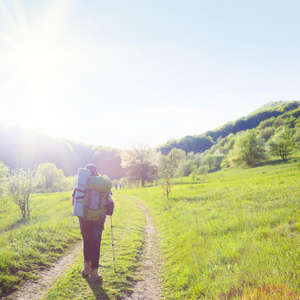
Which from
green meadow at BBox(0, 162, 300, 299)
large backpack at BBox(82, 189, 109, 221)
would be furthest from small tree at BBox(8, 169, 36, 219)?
large backpack at BBox(82, 189, 109, 221)

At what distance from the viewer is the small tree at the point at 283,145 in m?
54.0

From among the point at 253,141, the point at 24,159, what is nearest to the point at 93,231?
the point at 253,141

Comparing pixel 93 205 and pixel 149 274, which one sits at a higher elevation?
pixel 93 205

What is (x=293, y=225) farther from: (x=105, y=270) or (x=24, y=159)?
(x=24, y=159)

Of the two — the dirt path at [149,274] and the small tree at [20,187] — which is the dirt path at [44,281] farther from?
the small tree at [20,187]

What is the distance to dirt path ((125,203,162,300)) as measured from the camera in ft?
16.1

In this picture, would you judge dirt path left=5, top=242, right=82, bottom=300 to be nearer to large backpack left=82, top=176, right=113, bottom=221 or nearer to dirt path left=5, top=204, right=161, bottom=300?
dirt path left=5, top=204, right=161, bottom=300

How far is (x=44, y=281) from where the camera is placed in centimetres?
545

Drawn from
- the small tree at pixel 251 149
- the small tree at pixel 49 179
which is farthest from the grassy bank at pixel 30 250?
the small tree at pixel 49 179

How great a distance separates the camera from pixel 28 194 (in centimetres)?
2223

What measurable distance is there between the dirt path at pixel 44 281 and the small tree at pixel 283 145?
204 ft

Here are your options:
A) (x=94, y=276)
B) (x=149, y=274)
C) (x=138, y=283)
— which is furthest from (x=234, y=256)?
(x=94, y=276)

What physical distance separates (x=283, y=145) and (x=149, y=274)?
6182cm

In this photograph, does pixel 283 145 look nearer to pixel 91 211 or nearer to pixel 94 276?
pixel 91 211
